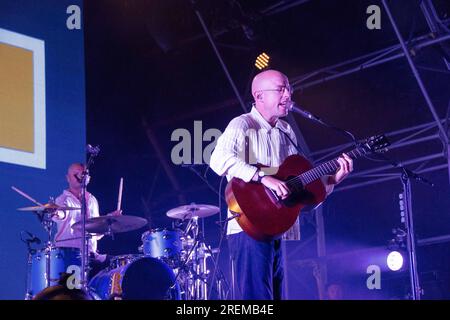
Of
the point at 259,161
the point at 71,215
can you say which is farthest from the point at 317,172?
the point at 71,215

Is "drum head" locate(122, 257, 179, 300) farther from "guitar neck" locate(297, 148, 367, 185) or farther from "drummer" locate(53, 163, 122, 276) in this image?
"guitar neck" locate(297, 148, 367, 185)

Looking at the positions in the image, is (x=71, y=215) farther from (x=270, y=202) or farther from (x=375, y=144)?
(x=375, y=144)

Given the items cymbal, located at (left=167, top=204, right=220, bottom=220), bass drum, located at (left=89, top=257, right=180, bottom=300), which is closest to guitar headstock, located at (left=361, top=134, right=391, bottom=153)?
bass drum, located at (left=89, top=257, right=180, bottom=300)

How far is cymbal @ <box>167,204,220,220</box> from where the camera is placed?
7918 mm

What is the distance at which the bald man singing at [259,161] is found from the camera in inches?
168

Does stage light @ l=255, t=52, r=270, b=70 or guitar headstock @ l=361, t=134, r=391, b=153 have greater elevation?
stage light @ l=255, t=52, r=270, b=70

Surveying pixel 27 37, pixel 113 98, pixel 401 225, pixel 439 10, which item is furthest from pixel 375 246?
pixel 27 37

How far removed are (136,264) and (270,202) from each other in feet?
10.3

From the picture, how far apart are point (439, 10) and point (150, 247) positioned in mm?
4234

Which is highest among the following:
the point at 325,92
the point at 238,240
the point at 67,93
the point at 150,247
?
the point at 325,92

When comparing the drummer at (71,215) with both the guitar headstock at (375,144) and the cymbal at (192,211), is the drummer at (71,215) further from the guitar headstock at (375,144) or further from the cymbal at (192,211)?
the guitar headstock at (375,144)

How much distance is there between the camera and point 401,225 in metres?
9.48

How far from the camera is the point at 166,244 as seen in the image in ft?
25.7

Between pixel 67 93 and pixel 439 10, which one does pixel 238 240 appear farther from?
pixel 439 10
